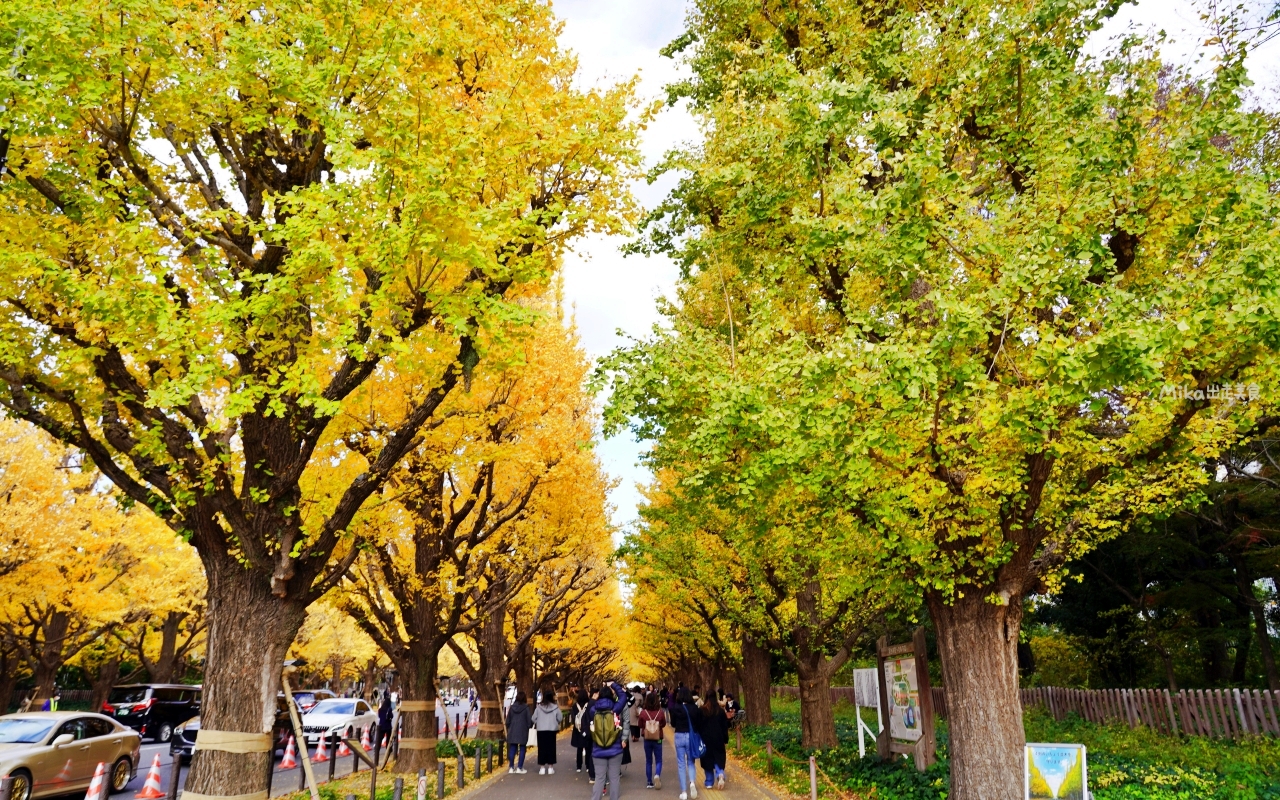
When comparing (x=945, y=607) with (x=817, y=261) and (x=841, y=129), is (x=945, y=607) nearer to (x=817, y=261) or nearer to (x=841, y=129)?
(x=817, y=261)

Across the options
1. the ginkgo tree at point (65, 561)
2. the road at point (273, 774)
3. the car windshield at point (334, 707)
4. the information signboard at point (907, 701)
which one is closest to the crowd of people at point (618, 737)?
the information signboard at point (907, 701)

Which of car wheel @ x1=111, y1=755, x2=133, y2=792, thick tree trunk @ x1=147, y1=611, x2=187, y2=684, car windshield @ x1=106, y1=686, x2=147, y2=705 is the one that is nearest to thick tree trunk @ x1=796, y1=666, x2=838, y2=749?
car wheel @ x1=111, y1=755, x2=133, y2=792

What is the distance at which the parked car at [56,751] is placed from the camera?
34.3ft

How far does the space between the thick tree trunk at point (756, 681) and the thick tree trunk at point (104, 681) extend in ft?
85.1

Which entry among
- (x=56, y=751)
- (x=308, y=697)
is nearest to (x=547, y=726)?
(x=56, y=751)

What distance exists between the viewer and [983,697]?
7852 millimetres

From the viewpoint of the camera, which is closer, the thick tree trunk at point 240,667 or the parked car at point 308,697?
the thick tree trunk at point 240,667

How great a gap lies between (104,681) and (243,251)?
3252 cm

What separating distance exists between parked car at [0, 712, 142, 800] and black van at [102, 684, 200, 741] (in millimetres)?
11909

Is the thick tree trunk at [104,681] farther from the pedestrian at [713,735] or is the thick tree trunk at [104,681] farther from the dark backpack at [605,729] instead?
the pedestrian at [713,735]

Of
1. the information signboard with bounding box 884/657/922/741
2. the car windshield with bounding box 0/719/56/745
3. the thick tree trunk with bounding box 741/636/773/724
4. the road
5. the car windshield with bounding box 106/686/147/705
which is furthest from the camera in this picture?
the thick tree trunk with bounding box 741/636/773/724

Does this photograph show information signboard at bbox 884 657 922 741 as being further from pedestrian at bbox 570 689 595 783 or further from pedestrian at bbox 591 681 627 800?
pedestrian at bbox 570 689 595 783

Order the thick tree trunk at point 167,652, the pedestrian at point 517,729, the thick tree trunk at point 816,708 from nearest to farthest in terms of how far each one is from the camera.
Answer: the thick tree trunk at point 816,708
the pedestrian at point 517,729
the thick tree trunk at point 167,652

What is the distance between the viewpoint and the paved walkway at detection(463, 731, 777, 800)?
499 inches
